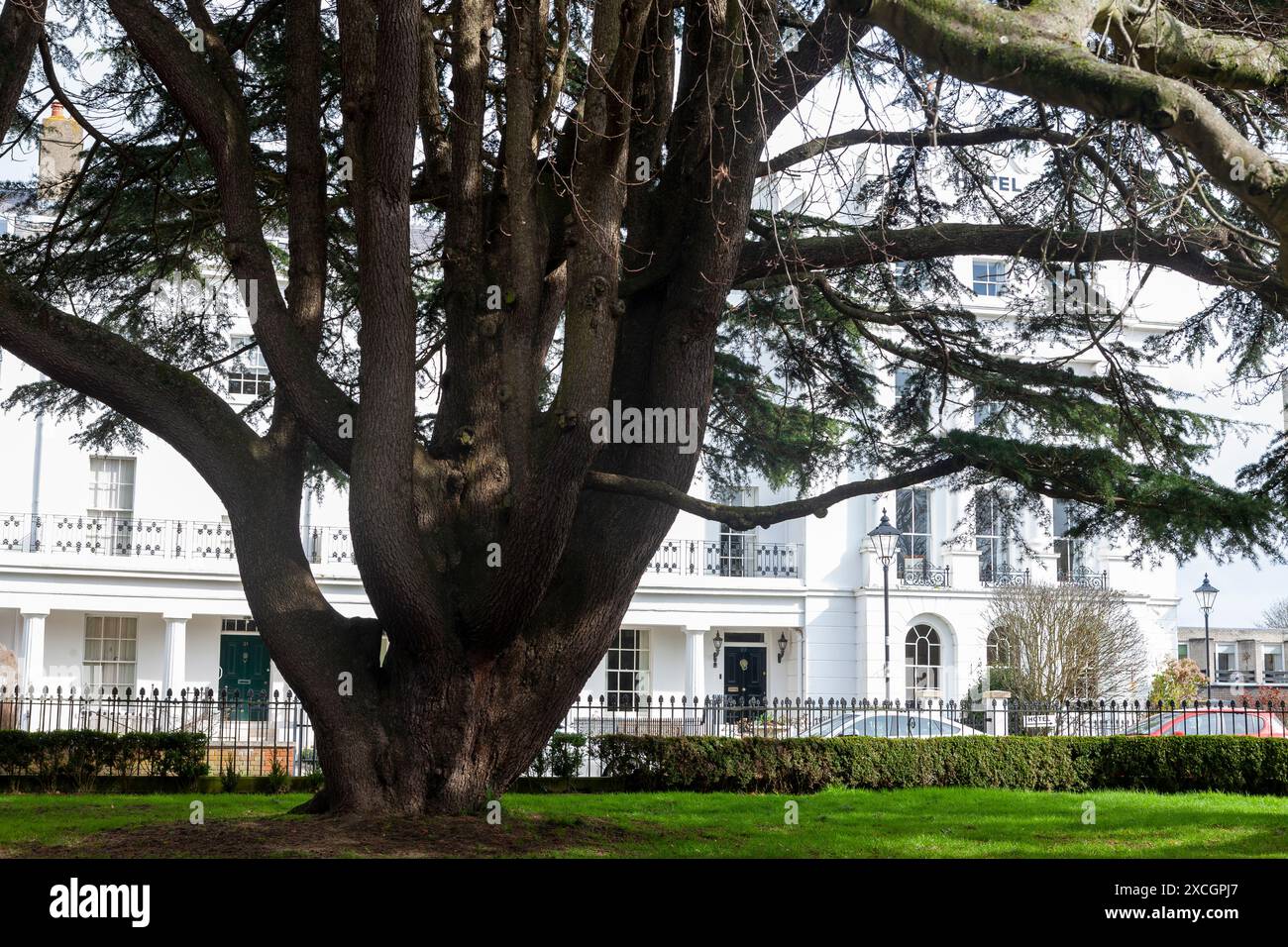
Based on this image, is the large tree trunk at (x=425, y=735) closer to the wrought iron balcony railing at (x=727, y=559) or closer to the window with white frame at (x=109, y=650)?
the wrought iron balcony railing at (x=727, y=559)

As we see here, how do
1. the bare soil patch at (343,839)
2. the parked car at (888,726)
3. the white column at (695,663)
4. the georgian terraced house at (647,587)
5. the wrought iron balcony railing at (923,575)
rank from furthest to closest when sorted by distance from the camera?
1. the wrought iron balcony railing at (923,575)
2. the white column at (695,663)
3. the georgian terraced house at (647,587)
4. the parked car at (888,726)
5. the bare soil patch at (343,839)

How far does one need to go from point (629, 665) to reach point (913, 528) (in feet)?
27.9

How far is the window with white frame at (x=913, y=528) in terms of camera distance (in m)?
33.1

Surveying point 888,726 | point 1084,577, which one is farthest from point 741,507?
point 1084,577

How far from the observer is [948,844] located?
30.8 ft

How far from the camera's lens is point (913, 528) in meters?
33.4

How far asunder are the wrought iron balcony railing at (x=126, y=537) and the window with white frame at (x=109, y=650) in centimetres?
193

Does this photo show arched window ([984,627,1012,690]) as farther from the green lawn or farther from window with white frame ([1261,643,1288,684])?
window with white frame ([1261,643,1288,684])

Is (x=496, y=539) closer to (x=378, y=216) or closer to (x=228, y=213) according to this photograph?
(x=378, y=216)

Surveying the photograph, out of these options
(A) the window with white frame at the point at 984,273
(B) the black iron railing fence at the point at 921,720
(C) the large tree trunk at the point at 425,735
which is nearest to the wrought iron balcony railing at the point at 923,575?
(A) the window with white frame at the point at 984,273

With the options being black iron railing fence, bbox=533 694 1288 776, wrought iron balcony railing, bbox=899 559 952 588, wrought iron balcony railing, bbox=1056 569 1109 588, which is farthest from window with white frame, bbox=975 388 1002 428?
wrought iron balcony railing, bbox=899 559 952 588

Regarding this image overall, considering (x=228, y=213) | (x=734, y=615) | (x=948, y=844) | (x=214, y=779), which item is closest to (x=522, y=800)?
(x=214, y=779)

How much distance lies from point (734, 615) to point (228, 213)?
78.4 feet

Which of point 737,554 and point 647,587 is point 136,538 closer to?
point 647,587
